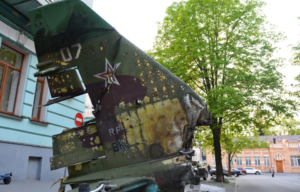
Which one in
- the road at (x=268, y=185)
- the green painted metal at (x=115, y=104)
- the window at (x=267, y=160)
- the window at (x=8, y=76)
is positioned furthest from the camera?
the window at (x=267, y=160)

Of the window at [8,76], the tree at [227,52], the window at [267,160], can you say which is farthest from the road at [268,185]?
the window at [267,160]

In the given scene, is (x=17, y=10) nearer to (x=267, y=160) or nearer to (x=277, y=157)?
(x=277, y=157)

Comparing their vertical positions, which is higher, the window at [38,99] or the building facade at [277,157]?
the window at [38,99]

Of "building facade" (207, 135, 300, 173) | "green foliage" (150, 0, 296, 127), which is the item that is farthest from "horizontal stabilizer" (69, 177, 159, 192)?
"building facade" (207, 135, 300, 173)

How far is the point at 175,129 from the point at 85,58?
168cm

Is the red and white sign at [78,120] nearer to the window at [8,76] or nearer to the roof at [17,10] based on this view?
the window at [8,76]

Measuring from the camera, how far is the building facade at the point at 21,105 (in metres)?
7.75

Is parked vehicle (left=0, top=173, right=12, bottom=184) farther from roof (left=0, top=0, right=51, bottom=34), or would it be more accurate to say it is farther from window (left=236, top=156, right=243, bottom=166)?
window (left=236, top=156, right=243, bottom=166)

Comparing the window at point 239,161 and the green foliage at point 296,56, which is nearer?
the green foliage at point 296,56

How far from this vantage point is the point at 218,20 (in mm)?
15742

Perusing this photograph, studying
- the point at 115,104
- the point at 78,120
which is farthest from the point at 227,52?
the point at 115,104

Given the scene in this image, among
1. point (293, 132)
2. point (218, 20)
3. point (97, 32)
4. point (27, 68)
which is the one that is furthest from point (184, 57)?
point (293, 132)

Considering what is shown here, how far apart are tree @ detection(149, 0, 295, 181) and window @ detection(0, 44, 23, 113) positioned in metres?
8.59

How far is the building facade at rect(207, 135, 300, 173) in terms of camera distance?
55594 mm
